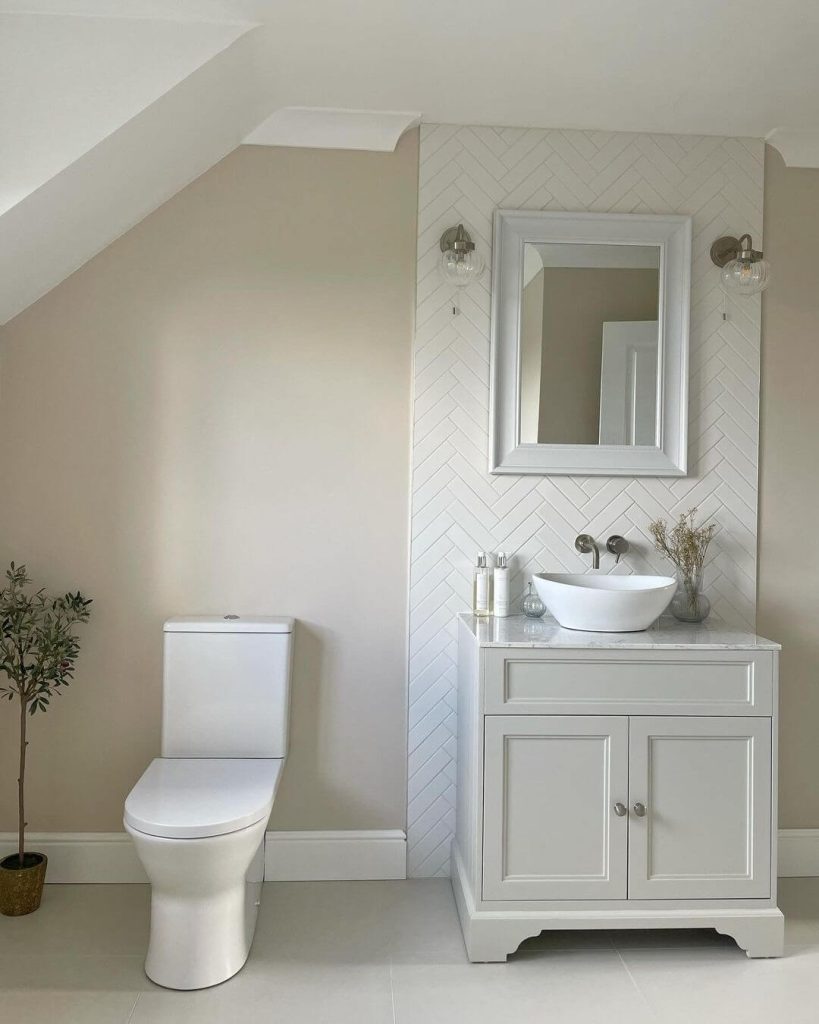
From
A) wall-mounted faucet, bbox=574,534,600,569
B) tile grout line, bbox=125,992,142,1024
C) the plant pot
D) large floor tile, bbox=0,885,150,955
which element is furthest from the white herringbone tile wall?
the plant pot

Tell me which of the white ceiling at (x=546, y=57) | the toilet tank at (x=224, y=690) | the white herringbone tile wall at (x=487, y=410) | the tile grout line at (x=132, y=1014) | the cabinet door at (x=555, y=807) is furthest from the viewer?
the white herringbone tile wall at (x=487, y=410)

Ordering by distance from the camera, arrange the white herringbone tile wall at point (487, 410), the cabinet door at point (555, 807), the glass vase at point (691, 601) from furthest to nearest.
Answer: the white herringbone tile wall at point (487, 410) < the glass vase at point (691, 601) < the cabinet door at point (555, 807)

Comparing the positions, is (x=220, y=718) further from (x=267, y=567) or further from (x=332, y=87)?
(x=332, y=87)

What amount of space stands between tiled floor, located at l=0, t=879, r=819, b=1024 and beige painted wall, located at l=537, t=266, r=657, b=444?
4.92ft

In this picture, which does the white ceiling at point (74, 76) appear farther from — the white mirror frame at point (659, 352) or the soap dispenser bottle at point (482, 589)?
the soap dispenser bottle at point (482, 589)

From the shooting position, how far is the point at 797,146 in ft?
9.35

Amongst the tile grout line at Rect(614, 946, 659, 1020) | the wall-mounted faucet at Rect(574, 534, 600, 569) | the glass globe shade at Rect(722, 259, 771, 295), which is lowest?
the tile grout line at Rect(614, 946, 659, 1020)

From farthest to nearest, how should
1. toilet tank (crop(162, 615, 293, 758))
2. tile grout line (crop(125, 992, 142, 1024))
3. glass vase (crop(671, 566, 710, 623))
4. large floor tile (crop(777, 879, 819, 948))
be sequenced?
glass vase (crop(671, 566, 710, 623)) → toilet tank (crop(162, 615, 293, 758)) → large floor tile (crop(777, 879, 819, 948)) → tile grout line (crop(125, 992, 142, 1024))

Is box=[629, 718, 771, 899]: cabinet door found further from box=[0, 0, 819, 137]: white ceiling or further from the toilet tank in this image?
box=[0, 0, 819, 137]: white ceiling

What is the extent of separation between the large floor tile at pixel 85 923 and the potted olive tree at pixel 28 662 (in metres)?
0.07

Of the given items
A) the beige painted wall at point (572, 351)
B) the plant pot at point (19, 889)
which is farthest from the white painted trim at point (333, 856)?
the beige painted wall at point (572, 351)

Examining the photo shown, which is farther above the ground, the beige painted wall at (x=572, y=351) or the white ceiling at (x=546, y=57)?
the white ceiling at (x=546, y=57)

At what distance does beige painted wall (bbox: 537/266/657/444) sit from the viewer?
9.19 ft

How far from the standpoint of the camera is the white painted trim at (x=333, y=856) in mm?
2762
